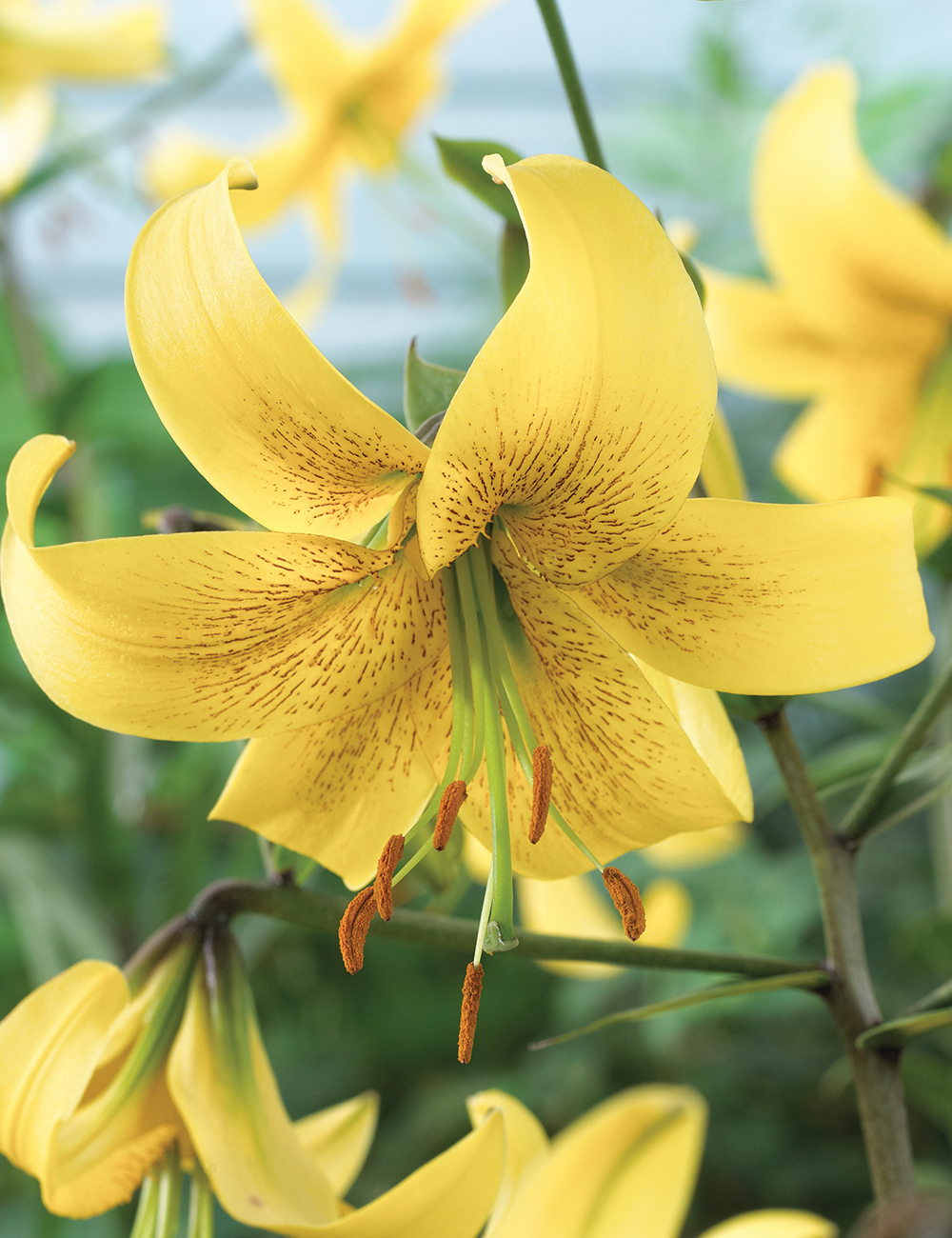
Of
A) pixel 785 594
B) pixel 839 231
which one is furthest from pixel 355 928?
pixel 839 231

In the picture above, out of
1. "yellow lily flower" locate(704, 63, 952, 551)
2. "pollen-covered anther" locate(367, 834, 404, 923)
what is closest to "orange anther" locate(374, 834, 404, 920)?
"pollen-covered anther" locate(367, 834, 404, 923)

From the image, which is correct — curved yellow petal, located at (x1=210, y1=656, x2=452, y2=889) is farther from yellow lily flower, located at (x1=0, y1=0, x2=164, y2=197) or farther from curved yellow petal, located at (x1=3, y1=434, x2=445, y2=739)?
yellow lily flower, located at (x1=0, y1=0, x2=164, y2=197)

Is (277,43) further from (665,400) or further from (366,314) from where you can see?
(366,314)

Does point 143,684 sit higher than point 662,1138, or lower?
higher

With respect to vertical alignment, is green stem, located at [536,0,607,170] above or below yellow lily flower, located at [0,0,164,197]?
below

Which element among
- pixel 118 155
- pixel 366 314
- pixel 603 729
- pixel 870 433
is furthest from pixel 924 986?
pixel 366 314

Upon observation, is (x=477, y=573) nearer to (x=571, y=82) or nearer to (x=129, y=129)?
(x=571, y=82)

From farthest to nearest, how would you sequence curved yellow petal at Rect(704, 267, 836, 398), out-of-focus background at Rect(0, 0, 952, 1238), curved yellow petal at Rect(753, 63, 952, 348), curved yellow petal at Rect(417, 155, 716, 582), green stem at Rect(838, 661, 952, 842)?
1. out-of-focus background at Rect(0, 0, 952, 1238)
2. curved yellow petal at Rect(704, 267, 836, 398)
3. curved yellow petal at Rect(753, 63, 952, 348)
4. green stem at Rect(838, 661, 952, 842)
5. curved yellow petal at Rect(417, 155, 716, 582)

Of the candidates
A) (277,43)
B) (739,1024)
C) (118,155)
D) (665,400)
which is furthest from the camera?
(118,155)
